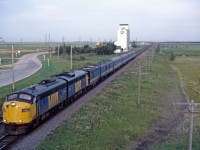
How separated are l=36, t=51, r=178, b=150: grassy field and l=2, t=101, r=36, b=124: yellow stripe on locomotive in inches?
84.2

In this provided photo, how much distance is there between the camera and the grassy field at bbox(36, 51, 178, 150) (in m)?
21.9

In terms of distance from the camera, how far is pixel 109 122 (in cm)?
2761

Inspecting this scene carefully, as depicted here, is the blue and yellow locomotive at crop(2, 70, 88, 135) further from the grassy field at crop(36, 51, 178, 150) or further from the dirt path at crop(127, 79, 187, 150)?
the dirt path at crop(127, 79, 187, 150)

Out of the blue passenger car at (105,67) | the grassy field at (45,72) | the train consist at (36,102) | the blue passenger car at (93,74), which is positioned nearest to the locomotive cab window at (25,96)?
the train consist at (36,102)

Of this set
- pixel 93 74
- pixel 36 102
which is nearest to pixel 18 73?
pixel 93 74

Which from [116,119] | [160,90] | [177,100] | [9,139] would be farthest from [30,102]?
[160,90]

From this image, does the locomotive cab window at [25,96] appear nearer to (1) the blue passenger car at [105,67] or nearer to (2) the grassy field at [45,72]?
(2) the grassy field at [45,72]

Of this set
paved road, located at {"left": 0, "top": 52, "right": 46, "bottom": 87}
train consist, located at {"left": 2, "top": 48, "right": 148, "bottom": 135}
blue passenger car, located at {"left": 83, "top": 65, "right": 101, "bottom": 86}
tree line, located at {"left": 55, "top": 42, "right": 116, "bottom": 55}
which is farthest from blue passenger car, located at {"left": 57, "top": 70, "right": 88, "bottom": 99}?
tree line, located at {"left": 55, "top": 42, "right": 116, "bottom": 55}

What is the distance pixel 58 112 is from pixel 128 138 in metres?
7.32

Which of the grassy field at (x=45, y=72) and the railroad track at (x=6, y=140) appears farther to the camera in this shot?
the grassy field at (x=45, y=72)

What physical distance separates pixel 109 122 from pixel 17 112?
323 inches

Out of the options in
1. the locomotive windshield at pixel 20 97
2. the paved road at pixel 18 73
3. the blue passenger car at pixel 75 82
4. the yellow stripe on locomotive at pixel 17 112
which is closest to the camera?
the yellow stripe on locomotive at pixel 17 112

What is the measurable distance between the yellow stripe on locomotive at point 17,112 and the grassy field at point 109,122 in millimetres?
2140

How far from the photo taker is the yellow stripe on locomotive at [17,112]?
22.5 meters
